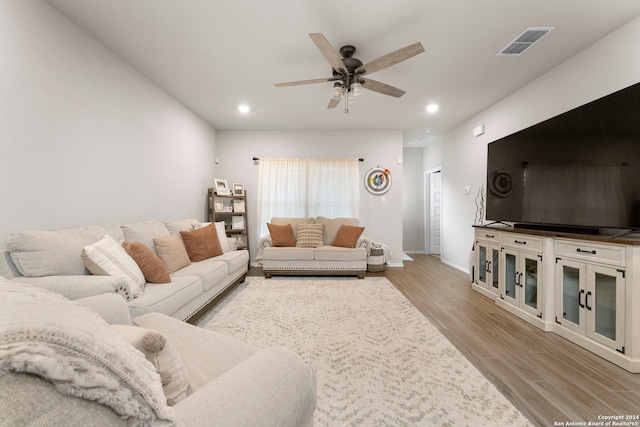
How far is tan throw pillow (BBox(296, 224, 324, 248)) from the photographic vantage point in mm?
4418

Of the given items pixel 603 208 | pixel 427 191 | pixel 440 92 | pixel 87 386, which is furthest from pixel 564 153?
pixel 427 191

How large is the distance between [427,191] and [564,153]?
156 inches

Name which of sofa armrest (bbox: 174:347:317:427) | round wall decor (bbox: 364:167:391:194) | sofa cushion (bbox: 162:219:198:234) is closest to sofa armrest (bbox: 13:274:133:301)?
sofa armrest (bbox: 174:347:317:427)

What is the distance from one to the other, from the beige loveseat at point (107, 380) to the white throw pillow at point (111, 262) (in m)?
1.43

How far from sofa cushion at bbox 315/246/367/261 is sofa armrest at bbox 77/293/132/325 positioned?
3.00 meters

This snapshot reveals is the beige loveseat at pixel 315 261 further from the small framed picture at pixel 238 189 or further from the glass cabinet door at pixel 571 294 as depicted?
the glass cabinet door at pixel 571 294

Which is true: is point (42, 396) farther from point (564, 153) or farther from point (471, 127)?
point (471, 127)

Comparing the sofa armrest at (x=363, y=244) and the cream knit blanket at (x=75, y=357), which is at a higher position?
the cream knit blanket at (x=75, y=357)

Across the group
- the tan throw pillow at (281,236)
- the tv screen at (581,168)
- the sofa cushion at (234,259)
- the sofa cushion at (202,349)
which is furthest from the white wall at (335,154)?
the sofa cushion at (202,349)

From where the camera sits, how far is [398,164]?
512 centimetres

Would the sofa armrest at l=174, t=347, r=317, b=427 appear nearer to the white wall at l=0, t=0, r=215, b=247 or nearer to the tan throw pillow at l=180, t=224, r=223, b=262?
the white wall at l=0, t=0, r=215, b=247

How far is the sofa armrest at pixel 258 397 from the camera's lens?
1.98ft

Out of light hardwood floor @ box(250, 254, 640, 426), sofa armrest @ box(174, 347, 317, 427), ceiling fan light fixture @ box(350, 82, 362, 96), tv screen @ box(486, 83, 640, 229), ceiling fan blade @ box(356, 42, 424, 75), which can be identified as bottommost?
light hardwood floor @ box(250, 254, 640, 426)

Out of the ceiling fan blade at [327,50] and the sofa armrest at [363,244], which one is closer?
the ceiling fan blade at [327,50]
